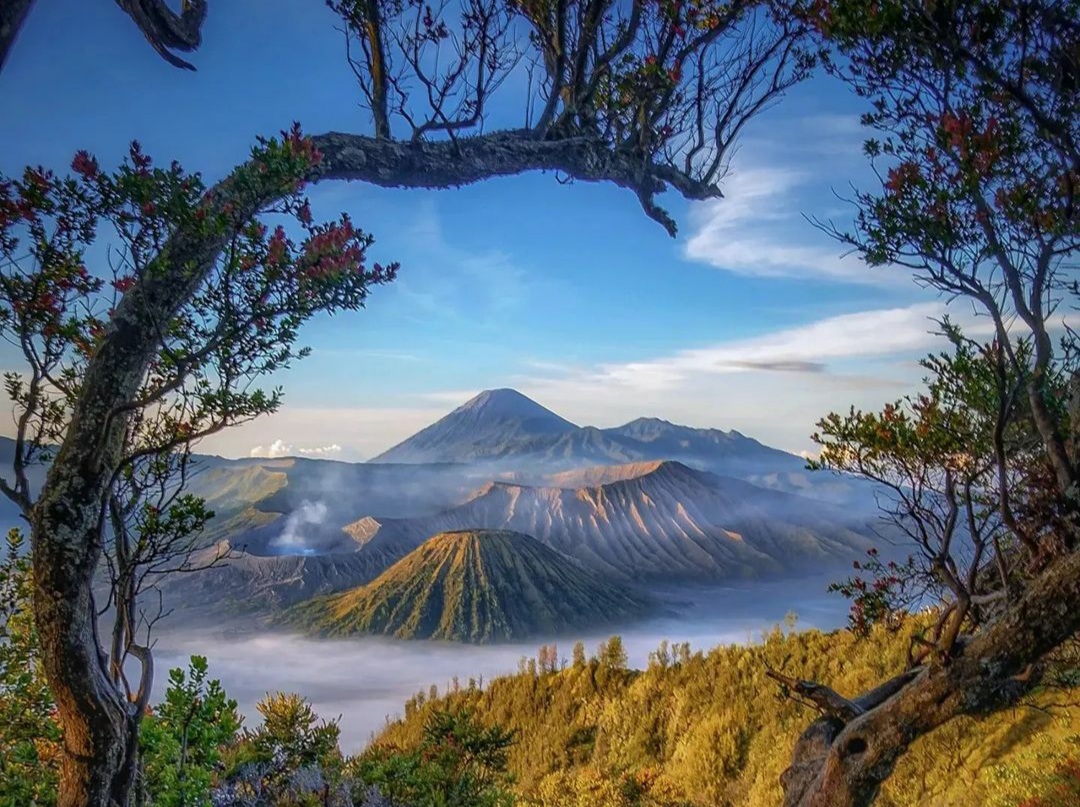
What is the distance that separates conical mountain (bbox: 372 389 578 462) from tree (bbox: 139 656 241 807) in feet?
82.5

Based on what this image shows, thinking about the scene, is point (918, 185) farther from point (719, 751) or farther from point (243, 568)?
point (243, 568)

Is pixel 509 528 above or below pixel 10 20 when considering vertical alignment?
below

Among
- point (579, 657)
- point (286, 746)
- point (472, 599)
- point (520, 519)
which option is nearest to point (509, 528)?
point (520, 519)

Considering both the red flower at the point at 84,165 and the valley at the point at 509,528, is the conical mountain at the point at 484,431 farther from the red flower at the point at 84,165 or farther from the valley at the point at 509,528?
the red flower at the point at 84,165

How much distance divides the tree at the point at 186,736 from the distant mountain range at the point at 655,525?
25411 millimetres

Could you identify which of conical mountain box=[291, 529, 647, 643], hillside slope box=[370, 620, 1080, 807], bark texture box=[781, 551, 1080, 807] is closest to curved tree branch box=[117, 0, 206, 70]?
hillside slope box=[370, 620, 1080, 807]

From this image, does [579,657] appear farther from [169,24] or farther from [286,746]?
[169,24]

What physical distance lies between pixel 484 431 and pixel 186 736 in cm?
3140

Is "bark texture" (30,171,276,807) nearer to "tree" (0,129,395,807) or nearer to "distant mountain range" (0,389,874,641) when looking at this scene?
"tree" (0,129,395,807)

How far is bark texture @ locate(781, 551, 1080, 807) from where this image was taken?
216 cm

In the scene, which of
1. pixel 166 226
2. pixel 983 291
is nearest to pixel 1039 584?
pixel 983 291

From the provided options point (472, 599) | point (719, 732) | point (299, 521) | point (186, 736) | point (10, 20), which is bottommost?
point (472, 599)

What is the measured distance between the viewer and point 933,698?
240 centimetres

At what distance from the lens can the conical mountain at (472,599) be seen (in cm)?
2259
